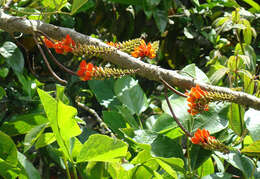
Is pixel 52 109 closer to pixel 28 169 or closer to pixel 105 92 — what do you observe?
pixel 28 169

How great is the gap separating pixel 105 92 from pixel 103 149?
1.43ft

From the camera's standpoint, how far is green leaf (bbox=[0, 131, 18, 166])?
65 cm

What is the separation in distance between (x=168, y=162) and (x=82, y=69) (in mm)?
240

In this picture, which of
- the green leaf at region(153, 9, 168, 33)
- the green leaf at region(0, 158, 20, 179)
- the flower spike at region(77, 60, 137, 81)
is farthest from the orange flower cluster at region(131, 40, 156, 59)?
the green leaf at region(153, 9, 168, 33)

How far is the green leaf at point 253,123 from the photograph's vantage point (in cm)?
72

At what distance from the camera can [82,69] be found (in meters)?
0.67

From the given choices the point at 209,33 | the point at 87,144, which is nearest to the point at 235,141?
the point at 87,144

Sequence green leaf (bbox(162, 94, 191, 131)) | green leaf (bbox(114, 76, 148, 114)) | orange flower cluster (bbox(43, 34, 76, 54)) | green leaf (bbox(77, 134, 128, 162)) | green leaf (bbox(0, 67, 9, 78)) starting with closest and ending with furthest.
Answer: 1. green leaf (bbox(77, 134, 128, 162))
2. orange flower cluster (bbox(43, 34, 76, 54))
3. green leaf (bbox(162, 94, 191, 131))
4. green leaf (bbox(114, 76, 148, 114))
5. green leaf (bbox(0, 67, 9, 78))

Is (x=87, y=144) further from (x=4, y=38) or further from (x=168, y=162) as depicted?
(x=4, y=38)

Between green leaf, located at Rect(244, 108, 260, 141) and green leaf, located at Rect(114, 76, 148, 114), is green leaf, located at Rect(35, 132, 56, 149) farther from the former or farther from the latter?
green leaf, located at Rect(244, 108, 260, 141)

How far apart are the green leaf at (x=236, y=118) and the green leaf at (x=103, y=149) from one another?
0.33 meters

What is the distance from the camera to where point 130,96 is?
3.13ft

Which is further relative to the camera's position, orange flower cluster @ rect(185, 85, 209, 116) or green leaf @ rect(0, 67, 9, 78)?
green leaf @ rect(0, 67, 9, 78)

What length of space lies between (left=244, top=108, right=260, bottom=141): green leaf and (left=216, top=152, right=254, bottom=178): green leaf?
0.05m
